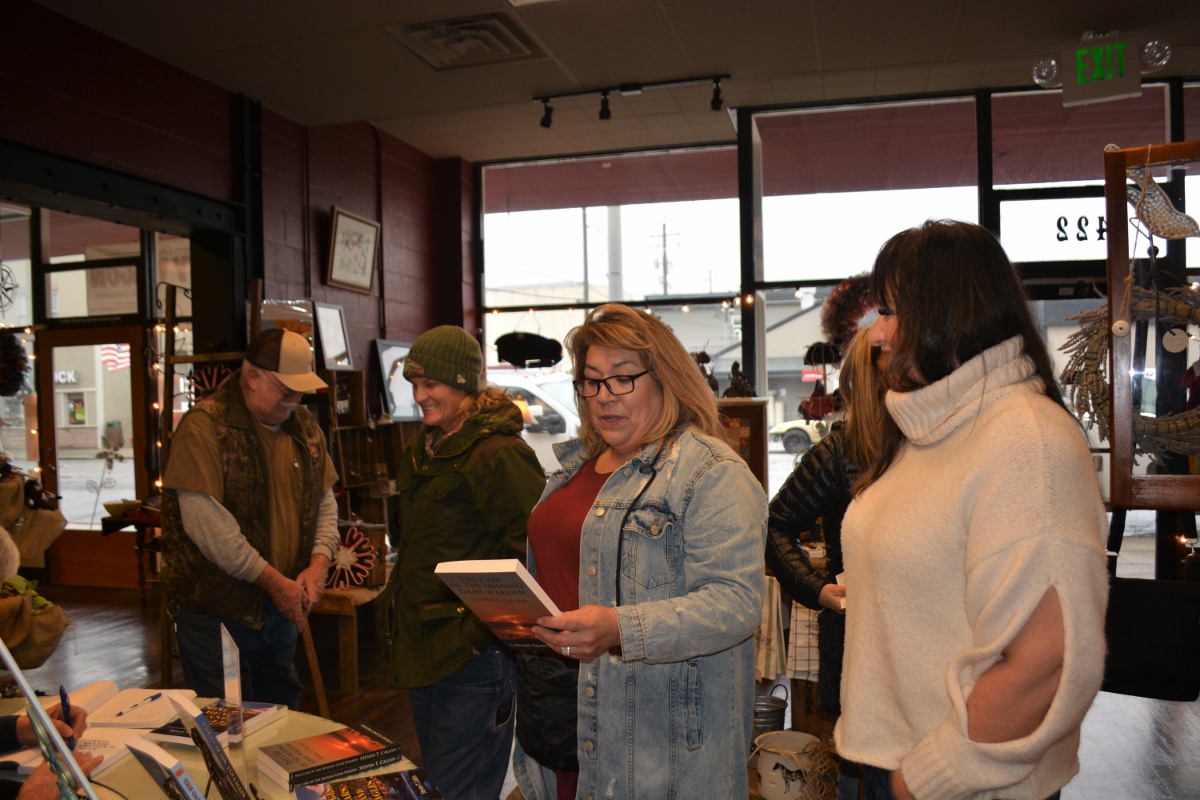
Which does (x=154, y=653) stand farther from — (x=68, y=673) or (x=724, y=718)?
(x=724, y=718)

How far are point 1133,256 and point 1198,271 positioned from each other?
182 inches

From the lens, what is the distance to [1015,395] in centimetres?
122

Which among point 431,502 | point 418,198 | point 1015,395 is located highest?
point 418,198

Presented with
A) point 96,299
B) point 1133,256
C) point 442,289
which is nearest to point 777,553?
point 1133,256

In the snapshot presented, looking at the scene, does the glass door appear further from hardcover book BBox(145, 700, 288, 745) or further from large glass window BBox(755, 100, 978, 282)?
hardcover book BBox(145, 700, 288, 745)

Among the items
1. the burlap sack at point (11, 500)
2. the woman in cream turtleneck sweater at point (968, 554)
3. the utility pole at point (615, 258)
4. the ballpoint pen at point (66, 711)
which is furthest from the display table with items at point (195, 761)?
the utility pole at point (615, 258)

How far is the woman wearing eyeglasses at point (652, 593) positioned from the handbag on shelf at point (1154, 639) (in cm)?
92

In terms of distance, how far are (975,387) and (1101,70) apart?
16.8 feet

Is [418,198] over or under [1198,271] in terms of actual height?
over

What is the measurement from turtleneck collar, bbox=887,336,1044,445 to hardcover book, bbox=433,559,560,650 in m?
0.67

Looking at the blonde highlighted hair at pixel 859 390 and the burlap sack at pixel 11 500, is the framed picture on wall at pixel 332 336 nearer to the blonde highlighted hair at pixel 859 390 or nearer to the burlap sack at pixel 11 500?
the burlap sack at pixel 11 500

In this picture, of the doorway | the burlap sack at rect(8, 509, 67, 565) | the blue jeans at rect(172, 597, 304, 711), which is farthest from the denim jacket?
the doorway

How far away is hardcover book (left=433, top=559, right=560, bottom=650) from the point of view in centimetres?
143

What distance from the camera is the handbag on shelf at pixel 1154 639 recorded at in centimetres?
195
